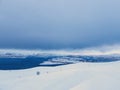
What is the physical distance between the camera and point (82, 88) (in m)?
28.8

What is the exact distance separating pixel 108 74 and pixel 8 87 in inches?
478

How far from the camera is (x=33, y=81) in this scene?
126ft

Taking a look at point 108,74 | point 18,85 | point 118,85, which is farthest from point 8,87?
point 118,85

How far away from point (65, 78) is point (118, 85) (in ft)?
29.3

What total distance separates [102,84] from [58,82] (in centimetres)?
727

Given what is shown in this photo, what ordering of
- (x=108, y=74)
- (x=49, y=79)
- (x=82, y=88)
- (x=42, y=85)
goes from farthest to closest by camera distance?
(x=49, y=79) < (x=42, y=85) < (x=108, y=74) < (x=82, y=88)

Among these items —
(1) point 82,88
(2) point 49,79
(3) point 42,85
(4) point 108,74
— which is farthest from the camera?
(2) point 49,79

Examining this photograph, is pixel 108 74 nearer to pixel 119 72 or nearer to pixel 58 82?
pixel 119 72

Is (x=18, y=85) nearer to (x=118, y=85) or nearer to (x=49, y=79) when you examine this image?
(x=49, y=79)

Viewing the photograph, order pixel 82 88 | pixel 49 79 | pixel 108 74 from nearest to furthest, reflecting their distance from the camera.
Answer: pixel 82 88, pixel 108 74, pixel 49 79

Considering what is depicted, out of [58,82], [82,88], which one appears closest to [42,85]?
[58,82]

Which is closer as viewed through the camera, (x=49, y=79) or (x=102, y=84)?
(x=102, y=84)

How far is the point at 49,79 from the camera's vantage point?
125 ft

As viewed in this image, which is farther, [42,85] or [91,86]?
[42,85]
